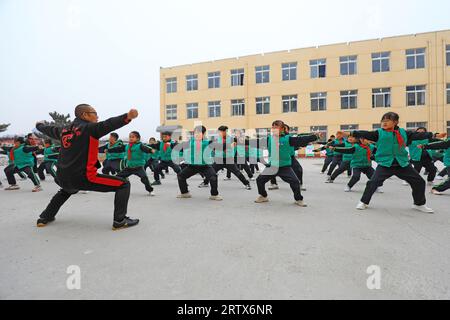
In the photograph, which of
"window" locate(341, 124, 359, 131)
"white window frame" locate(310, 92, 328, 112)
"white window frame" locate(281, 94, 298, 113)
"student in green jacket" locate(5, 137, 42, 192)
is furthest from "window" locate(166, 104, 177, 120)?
"student in green jacket" locate(5, 137, 42, 192)

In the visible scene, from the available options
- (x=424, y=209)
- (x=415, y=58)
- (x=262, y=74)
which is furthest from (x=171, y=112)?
(x=424, y=209)

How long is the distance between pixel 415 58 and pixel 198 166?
2503 centimetres

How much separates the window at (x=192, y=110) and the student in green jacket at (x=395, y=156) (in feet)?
80.8

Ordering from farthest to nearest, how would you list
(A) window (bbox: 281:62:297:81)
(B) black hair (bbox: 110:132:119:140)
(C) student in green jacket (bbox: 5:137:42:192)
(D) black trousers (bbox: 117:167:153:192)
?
(A) window (bbox: 281:62:297:81), (B) black hair (bbox: 110:132:119:140), (C) student in green jacket (bbox: 5:137:42:192), (D) black trousers (bbox: 117:167:153:192)

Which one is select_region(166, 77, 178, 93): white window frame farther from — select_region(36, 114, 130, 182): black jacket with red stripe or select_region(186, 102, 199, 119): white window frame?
select_region(36, 114, 130, 182): black jacket with red stripe

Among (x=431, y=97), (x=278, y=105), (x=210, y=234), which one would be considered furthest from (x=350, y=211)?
(x=431, y=97)

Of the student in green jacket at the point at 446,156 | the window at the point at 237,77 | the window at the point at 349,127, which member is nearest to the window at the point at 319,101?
the window at the point at 349,127

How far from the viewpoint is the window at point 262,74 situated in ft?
85.3

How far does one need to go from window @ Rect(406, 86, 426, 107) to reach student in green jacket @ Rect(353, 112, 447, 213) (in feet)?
73.0

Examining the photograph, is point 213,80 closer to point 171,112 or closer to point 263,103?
point 171,112

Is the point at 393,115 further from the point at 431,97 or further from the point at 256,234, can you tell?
the point at 431,97

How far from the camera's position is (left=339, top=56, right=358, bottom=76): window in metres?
23.6

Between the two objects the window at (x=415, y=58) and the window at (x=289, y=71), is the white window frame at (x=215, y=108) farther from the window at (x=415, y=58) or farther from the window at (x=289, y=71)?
the window at (x=415, y=58)

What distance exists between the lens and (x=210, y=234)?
3.29 metres
